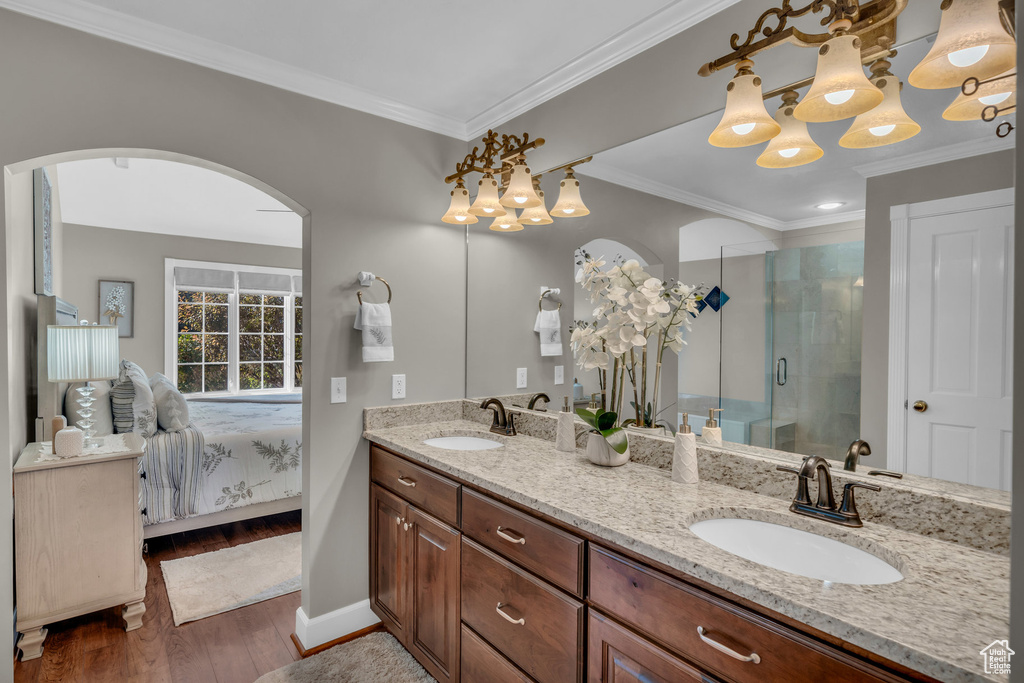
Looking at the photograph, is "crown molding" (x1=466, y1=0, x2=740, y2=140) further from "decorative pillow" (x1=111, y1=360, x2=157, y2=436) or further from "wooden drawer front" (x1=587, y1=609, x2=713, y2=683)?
"decorative pillow" (x1=111, y1=360, x2=157, y2=436)

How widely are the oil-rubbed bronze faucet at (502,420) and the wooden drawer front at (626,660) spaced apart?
1178 mm

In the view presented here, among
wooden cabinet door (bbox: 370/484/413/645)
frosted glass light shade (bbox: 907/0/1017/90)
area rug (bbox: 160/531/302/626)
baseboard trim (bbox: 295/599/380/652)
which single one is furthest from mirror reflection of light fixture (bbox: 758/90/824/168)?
area rug (bbox: 160/531/302/626)

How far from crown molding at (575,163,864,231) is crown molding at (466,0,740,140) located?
38 centimetres

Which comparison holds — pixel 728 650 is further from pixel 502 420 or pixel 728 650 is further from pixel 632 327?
pixel 502 420

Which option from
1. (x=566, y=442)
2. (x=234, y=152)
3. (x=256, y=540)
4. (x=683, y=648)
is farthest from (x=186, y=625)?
(x=683, y=648)

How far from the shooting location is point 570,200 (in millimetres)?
2197

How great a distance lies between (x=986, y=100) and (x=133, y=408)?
404cm

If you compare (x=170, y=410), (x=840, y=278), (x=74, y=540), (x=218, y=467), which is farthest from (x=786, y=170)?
(x=170, y=410)

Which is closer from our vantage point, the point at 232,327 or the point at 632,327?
the point at 632,327

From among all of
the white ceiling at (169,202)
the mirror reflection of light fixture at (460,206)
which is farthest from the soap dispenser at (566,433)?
the white ceiling at (169,202)

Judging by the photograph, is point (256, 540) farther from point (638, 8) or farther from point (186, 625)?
point (638, 8)

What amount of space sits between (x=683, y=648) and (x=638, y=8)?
191 centimetres

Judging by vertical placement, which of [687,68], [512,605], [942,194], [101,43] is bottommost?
[512,605]

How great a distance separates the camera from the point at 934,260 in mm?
1197
